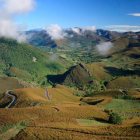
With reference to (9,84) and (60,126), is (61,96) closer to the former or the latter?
(60,126)

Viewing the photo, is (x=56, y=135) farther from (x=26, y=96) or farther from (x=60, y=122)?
(x=26, y=96)

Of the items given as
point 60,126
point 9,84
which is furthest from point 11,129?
point 9,84

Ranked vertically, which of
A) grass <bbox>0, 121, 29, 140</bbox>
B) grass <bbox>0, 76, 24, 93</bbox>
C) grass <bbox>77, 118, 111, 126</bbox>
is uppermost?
grass <bbox>0, 121, 29, 140</bbox>

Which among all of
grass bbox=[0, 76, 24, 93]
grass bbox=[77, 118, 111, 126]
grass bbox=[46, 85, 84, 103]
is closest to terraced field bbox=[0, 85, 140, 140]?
grass bbox=[77, 118, 111, 126]

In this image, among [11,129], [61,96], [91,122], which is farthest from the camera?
[61,96]

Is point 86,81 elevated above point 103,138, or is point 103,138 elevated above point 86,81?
point 103,138

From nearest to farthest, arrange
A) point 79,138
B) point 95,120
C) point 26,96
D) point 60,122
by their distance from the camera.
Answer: point 79,138 → point 60,122 → point 95,120 → point 26,96

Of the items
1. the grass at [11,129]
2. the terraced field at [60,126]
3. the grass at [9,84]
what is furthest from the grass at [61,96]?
the grass at [9,84]

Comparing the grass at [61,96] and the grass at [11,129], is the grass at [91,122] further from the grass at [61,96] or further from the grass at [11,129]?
the grass at [61,96]

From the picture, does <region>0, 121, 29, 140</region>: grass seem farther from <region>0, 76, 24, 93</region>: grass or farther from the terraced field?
<region>0, 76, 24, 93</region>: grass

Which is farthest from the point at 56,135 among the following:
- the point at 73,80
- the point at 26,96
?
the point at 73,80

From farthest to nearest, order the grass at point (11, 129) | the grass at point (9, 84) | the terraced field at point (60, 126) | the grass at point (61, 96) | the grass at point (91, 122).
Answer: the grass at point (9, 84) < the grass at point (61, 96) < the grass at point (91, 122) < the grass at point (11, 129) < the terraced field at point (60, 126)
